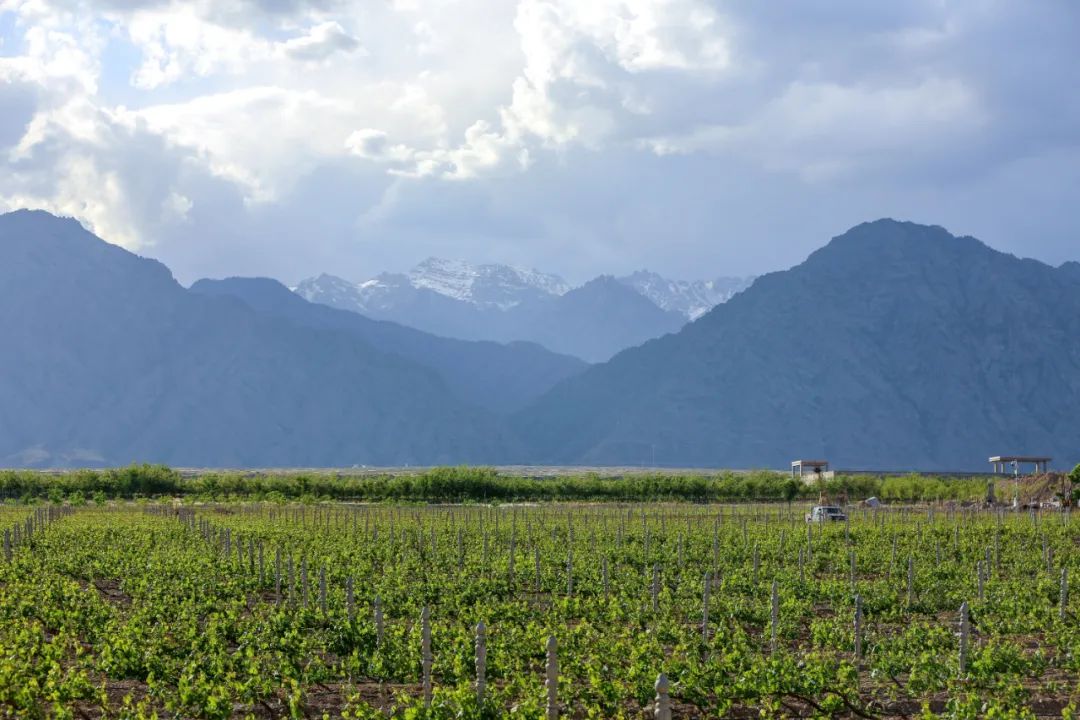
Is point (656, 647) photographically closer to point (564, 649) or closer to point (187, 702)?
point (564, 649)

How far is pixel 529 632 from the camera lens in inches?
807

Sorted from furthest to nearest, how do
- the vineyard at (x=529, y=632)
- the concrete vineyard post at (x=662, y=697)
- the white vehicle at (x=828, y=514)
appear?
the white vehicle at (x=828, y=514)
the vineyard at (x=529, y=632)
the concrete vineyard post at (x=662, y=697)

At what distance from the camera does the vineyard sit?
53.6 feet

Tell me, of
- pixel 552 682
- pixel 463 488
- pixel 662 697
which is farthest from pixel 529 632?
pixel 463 488

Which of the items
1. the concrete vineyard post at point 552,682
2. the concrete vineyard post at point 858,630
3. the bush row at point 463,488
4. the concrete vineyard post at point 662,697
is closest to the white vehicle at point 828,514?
the bush row at point 463,488

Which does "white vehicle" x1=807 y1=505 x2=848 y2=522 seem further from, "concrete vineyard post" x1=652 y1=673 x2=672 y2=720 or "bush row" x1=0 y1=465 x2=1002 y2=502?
"concrete vineyard post" x1=652 y1=673 x2=672 y2=720

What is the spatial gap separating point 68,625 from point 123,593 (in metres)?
9.07

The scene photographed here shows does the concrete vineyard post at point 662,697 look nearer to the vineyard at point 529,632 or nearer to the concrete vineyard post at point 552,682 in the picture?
the vineyard at point 529,632

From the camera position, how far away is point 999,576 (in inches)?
1407

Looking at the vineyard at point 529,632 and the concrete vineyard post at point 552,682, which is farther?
the vineyard at point 529,632

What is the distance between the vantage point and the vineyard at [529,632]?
16328 millimetres

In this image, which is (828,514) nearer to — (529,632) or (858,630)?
(858,630)

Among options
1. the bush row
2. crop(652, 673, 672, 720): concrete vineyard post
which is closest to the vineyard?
crop(652, 673, 672, 720): concrete vineyard post

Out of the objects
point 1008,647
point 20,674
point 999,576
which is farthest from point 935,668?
point 999,576
